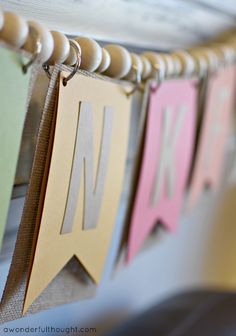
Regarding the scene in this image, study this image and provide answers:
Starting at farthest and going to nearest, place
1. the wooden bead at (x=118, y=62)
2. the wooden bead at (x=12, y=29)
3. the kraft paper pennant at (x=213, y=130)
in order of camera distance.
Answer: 1. the kraft paper pennant at (x=213, y=130)
2. the wooden bead at (x=118, y=62)
3. the wooden bead at (x=12, y=29)

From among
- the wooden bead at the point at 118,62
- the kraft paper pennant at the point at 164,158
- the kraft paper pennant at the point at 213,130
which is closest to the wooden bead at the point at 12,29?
the wooden bead at the point at 118,62

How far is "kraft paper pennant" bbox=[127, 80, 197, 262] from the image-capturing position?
1.93 feet

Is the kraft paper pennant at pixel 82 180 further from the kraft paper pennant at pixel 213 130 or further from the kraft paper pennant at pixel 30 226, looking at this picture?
the kraft paper pennant at pixel 213 130

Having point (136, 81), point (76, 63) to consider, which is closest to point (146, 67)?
point (136, 81)

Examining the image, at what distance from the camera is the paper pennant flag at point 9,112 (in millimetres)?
355

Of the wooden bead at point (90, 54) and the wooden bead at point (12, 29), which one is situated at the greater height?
the wooden bead at point (12, 29)

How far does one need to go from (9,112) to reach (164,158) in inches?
11.8

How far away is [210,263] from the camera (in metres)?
1.04

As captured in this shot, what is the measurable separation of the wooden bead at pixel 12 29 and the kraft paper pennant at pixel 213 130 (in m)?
0.43

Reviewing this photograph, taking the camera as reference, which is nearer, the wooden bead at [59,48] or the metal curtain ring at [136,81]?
the wooden bead at [59,48]

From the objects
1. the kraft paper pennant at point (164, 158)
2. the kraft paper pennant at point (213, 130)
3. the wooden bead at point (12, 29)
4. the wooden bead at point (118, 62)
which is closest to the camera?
the wooden bead at point (12, 29)

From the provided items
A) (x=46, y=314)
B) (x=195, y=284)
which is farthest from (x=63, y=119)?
(x=195, y=284)

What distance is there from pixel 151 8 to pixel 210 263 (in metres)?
0.61

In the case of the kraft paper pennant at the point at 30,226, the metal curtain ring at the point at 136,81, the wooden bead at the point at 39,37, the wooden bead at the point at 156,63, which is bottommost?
the kraft paper pennant at the point at 30,226
